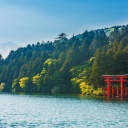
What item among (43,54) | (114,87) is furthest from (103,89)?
(43,54)

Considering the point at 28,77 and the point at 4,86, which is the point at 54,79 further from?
the point at 4,86

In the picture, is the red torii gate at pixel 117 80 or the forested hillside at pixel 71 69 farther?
the forested hillside at pixel 71 69

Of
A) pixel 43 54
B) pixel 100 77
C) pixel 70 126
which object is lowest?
pixel 70 126

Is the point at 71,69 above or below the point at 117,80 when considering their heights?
above

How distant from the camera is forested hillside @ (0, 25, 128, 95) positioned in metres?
99.2

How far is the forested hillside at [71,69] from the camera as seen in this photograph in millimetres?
99188

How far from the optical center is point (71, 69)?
418ft

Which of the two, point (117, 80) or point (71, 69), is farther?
point (71, 69)

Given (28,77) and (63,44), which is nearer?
(28,77)

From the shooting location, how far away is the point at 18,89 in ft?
492

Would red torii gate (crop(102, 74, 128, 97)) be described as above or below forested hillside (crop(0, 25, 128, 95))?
below

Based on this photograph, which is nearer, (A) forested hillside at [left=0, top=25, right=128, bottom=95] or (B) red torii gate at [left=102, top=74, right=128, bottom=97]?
(B) red torii gate at [left=102, top=74, right=128, bottom=97]

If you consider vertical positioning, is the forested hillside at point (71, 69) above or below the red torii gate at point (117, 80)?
above

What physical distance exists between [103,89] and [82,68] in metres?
31.6
